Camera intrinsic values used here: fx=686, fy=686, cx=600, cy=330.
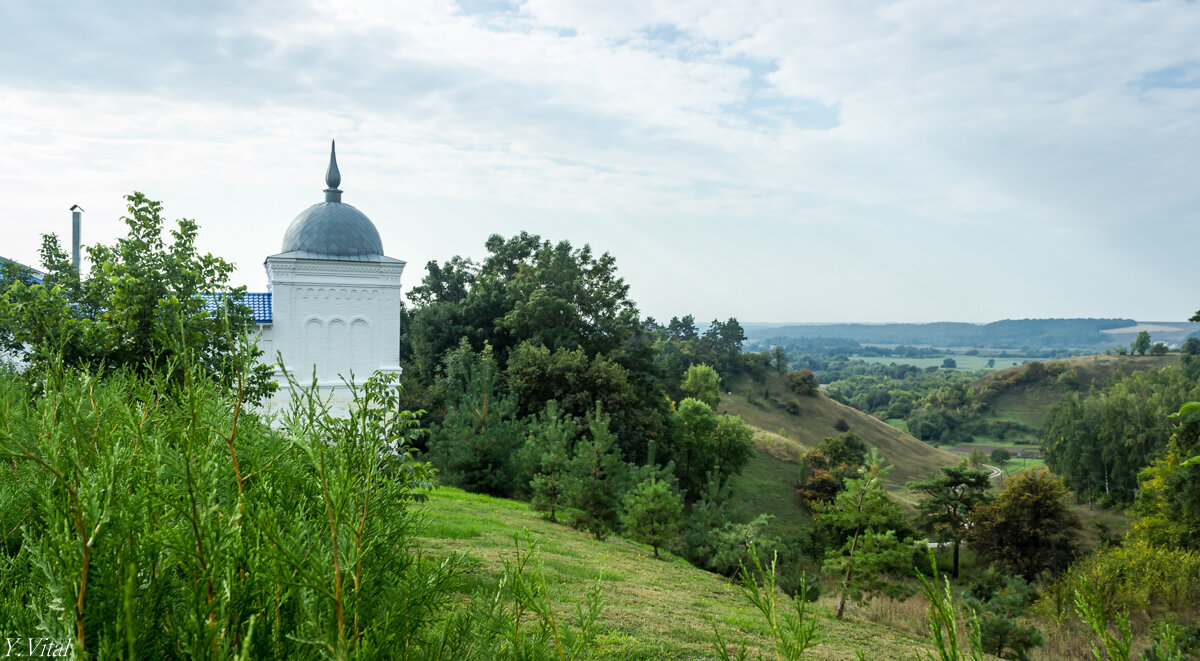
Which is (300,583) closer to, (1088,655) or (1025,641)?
(1025,641)

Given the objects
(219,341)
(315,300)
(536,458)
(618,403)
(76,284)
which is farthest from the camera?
(618,403)

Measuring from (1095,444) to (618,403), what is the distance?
36.1 m

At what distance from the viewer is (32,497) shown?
2445 millimetres

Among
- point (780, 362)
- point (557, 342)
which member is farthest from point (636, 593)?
point (780, 362)

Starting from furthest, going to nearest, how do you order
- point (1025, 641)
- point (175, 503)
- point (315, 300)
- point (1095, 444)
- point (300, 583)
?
1. point (1095, 444)
2. point (315, 300)
3. point (1025, 641)
4. point (175, 503)
5. point (300, 583)

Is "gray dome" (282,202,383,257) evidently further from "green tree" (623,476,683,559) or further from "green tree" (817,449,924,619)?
"green tree" (817,449,924,619)

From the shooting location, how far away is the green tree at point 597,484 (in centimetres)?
1596

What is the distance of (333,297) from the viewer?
20125 millimetres

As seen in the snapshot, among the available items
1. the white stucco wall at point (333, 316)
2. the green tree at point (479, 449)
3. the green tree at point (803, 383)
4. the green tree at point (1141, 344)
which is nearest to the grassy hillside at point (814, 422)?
the green tree at point (803, 383)

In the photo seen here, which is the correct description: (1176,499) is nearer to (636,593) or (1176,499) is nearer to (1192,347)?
(636,593)

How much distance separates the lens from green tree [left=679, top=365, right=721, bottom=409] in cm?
4637

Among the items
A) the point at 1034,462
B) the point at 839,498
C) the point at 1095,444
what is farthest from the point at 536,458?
the point at 1034,462

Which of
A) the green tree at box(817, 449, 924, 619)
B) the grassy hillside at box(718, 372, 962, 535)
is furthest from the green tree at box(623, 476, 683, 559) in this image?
the grassy hillside at box(718, 372, 962, 535)

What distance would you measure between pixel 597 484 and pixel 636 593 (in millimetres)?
6341
